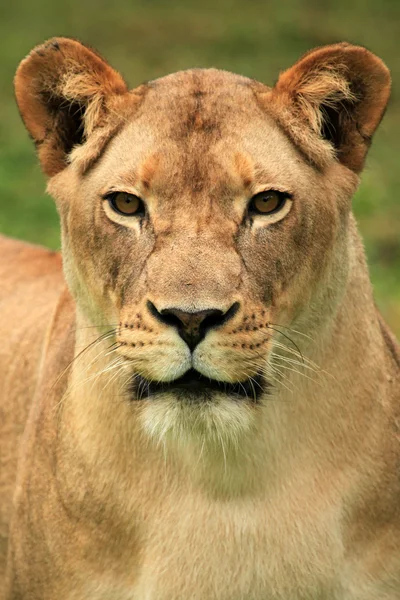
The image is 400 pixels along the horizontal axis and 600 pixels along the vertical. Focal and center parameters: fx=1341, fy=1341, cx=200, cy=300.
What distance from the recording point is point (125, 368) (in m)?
3.23

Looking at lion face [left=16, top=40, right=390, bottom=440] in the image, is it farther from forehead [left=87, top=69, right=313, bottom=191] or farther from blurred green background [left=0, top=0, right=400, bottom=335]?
blurred green background [left=0, top=0, right=400, bottom=335]

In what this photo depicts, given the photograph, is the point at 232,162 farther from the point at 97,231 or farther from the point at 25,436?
the point at 25,436

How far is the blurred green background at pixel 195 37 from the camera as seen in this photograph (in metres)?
10.9

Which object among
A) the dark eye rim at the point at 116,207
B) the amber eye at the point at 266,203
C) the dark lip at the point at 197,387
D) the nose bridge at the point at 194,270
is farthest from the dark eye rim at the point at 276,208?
the dark lip at the point at 197,387

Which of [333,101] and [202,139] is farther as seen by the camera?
[333,101]

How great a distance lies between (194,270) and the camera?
3.02 metres

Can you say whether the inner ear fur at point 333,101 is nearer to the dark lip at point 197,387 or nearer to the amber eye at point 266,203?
the amber eye at point 266,203

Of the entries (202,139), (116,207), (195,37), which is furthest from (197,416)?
(195,37)

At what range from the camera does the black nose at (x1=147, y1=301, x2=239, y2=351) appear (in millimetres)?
2896

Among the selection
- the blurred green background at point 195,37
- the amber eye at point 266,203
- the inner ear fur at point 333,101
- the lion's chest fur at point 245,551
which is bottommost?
the lion's chest fur at point 245,551

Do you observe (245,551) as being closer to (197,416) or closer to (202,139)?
(197,416)

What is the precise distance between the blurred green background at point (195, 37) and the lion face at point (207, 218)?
20.9 feet

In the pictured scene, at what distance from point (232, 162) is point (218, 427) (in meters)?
0.63

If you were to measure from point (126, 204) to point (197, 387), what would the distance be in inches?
20.4
